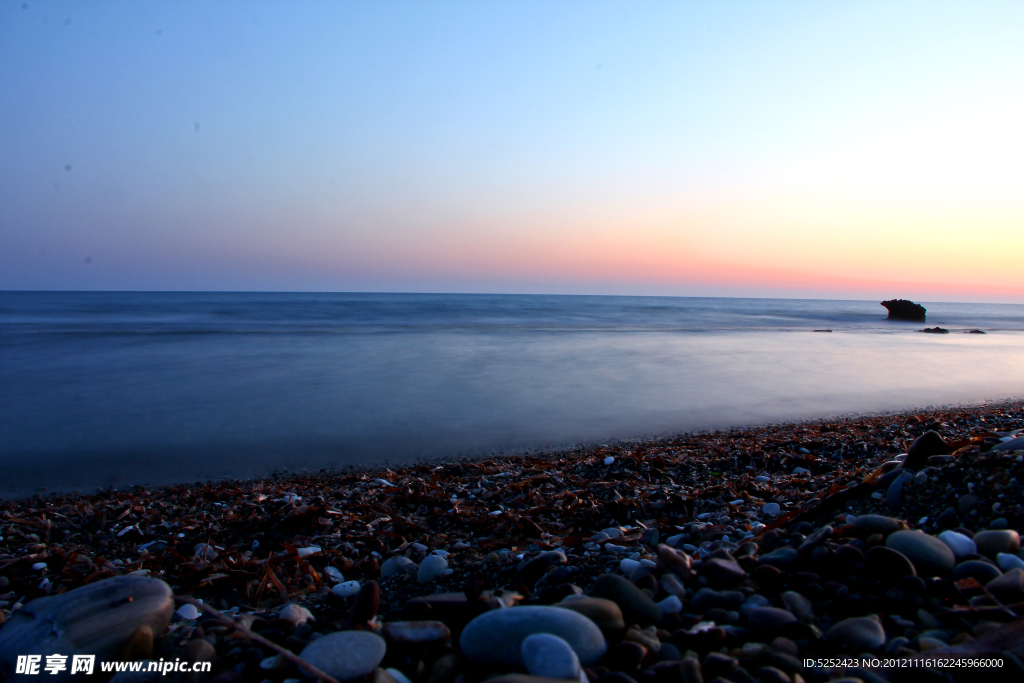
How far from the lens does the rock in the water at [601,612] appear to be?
5.17 ft

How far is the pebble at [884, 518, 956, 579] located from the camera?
1.70m

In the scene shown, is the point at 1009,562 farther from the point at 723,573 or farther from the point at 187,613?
the point at 187,613

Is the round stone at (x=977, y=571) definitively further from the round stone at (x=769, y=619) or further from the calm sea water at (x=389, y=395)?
the calm sea water at (x=389, y=395)

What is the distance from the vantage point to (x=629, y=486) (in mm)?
3871

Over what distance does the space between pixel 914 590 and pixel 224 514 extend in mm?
3772

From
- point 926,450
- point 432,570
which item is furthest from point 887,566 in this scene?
point 432,570

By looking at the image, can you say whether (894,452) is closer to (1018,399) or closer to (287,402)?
(1018,399)

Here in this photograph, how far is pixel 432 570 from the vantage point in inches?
101

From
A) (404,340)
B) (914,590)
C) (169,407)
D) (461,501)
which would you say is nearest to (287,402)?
(169,407)

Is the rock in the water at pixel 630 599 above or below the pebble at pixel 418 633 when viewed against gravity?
above

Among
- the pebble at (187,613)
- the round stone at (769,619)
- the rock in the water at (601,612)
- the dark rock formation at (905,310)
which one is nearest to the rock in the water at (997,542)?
the round stone at (769,619)

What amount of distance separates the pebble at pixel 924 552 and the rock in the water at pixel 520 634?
104 centimetres

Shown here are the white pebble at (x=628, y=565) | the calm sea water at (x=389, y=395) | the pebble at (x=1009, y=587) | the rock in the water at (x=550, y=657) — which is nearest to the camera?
the rock in the water at (x=550, y=657)

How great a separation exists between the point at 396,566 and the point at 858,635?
198 centimetres
